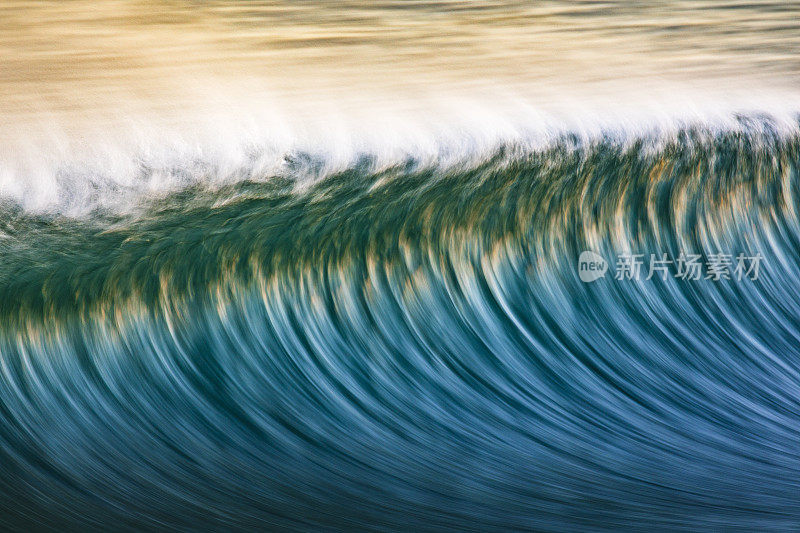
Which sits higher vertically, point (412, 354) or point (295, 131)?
point (295, 131)

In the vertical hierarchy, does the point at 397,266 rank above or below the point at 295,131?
below

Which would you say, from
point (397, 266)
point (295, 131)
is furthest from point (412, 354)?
point (295, 131)

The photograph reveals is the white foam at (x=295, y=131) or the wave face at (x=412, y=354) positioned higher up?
the white foam at (x=295, y=131)

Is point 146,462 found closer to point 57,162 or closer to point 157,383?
point 157,383

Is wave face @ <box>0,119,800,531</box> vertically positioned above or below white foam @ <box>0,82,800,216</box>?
below

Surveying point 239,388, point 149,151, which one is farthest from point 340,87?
point 239,388

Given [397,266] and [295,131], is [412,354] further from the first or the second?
[295,131]

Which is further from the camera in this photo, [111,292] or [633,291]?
[633,291]

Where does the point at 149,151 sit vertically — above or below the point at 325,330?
above
